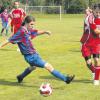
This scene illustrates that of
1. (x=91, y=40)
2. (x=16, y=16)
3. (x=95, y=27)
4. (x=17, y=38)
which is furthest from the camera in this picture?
(x=16, y=16)

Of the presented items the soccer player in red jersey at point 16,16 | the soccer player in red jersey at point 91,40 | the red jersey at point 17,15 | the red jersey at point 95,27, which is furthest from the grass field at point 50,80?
the red jersey at point 17,15

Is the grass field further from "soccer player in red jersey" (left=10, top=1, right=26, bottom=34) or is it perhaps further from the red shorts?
"soccer player in red jersey" (left=10, top=1, right=26, bottom=34)

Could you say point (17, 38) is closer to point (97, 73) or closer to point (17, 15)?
point (97, 73)

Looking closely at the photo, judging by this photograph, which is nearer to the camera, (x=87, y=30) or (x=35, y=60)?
(x=35, y=60)

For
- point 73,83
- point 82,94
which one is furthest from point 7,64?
point 82,94

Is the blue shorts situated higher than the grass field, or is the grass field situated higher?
the blue shorts

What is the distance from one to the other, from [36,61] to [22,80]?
1177 mm

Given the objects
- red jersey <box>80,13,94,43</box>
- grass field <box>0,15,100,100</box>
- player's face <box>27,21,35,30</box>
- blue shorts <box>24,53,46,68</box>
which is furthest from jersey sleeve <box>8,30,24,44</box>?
red jersey <box>80,13,94,43</box>

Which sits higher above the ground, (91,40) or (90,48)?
(91,40)

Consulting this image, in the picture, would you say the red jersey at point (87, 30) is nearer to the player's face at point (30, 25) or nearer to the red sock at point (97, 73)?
the red sock at point (97, 73)

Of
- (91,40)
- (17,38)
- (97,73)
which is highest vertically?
(17,38)

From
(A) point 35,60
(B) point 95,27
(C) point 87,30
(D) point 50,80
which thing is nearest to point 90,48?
(C) point 87,30

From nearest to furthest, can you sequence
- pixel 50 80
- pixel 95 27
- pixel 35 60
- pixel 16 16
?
pixel 35 60, pixel 95 27, pixel 50 80, pixel 16 16

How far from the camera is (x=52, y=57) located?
551 inches
